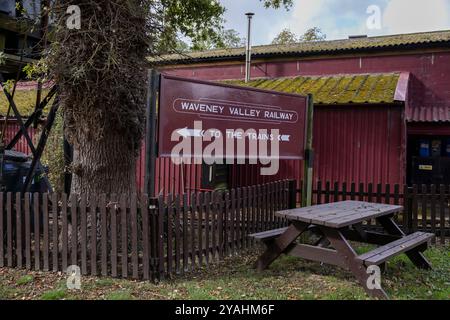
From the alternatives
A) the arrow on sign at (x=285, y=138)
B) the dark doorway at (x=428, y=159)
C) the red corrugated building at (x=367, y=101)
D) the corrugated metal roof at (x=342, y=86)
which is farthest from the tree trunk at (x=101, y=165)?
the dark doorway at (x=428, y=159)

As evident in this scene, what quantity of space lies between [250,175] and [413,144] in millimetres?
5329

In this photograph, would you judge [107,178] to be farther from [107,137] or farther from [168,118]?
Result: [168,118]

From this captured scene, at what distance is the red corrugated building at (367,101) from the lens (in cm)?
1082

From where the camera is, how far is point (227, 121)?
617 centimetres

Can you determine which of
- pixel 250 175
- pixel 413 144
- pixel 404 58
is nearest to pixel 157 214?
pixel 250 175

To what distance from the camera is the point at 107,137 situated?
232 inches

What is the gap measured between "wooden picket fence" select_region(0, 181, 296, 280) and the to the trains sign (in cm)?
67

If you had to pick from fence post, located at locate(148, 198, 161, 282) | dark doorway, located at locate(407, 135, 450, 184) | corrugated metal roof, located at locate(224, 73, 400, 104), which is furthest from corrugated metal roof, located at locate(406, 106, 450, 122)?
fence post, located at locate(148, 198, 161, 282)

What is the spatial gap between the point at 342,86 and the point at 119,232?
9.34 m

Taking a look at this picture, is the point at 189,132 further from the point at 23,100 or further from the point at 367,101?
the point at 23,100

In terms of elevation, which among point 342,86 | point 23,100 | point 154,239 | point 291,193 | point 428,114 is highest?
point 342,86

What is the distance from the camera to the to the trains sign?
5.28m

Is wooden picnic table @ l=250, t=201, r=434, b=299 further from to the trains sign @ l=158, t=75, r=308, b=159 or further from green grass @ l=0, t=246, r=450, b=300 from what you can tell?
to the trains sign @ l=158, t=75, r=308, b=159

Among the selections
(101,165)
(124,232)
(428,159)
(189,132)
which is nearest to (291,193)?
(189,132)
